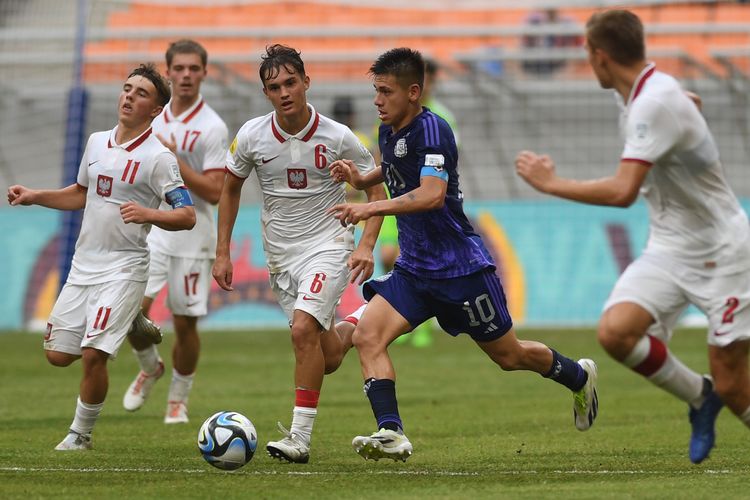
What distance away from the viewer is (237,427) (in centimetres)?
704

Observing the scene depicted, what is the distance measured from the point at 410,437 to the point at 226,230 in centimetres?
194

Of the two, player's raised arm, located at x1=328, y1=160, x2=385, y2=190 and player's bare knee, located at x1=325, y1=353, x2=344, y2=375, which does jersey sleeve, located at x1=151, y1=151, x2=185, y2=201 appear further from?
player's bare knee, located at x1=325, y1=353, x2=344, y2=375

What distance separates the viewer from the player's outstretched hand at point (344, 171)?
7508mm

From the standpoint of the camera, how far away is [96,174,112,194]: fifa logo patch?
26.9ft

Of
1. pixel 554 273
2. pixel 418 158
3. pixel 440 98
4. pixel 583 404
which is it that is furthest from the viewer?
pixel 440 98

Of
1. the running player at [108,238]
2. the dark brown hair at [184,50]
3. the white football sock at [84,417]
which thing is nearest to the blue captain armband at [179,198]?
the running player at [108,238]

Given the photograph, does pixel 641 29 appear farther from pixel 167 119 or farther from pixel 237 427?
pixel 167 119

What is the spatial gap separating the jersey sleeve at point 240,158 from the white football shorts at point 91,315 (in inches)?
37.5

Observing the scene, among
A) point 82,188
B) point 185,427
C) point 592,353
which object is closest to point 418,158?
point 82,188

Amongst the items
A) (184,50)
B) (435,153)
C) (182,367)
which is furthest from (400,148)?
(182,367)

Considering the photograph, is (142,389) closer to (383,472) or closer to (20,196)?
(20,196)

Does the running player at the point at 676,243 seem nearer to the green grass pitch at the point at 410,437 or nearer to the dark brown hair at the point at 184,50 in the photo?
the green grass pitch at the point at 410,437

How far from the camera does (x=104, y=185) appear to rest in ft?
26.9

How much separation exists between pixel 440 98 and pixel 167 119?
12.3 meters
